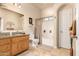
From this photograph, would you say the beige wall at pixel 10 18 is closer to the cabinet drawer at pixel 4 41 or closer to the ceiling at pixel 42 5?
the cabinet drawer at pixel 4 41

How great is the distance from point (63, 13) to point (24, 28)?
90cm

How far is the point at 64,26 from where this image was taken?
2.28 metres

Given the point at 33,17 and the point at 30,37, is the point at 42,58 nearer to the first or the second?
the point at 30,37

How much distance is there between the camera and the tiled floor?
2.18 meters

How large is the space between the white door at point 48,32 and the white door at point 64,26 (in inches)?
7.5

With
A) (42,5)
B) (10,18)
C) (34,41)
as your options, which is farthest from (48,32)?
(10,18)

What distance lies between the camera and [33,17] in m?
2.32

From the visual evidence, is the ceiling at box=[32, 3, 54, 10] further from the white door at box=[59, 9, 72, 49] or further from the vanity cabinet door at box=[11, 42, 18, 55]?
the vanity cabinet door at box=[11, 42, 18, 55]

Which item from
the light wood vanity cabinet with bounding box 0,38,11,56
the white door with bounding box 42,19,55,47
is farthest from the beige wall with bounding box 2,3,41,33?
the light wood vanity cabinet with bounding box 0,38,11,56

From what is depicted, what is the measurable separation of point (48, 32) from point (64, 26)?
37 centimetres

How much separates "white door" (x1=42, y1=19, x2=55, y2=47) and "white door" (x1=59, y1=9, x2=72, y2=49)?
7.5 inches

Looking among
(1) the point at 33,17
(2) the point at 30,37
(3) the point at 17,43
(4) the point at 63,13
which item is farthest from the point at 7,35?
(4) the point at 63,13

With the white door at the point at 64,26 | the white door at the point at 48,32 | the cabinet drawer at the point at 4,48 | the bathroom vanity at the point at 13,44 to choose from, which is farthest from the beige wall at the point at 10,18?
the white door at the point at 64,26

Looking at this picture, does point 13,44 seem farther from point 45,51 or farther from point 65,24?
point 65,24
